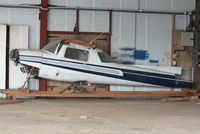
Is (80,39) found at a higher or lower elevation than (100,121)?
higher

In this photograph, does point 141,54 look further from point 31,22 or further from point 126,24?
point 31,22

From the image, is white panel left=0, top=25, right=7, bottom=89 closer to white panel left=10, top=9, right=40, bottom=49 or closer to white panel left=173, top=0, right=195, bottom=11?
white panel left=10, top=9, right=40, bottom=49

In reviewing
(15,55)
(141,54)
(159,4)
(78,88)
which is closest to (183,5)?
(159,4)

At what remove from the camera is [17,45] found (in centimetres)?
1013

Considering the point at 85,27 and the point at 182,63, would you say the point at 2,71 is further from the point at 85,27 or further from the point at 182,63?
the point at 182,63

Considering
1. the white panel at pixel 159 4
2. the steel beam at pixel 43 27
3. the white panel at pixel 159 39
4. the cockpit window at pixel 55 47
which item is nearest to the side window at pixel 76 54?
the cockpit window at pixel 55 47

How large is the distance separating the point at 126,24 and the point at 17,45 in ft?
13.7

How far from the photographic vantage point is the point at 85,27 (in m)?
10.6

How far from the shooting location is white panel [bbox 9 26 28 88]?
10.1m

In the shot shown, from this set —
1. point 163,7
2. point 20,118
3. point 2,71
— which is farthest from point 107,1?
point 20,118

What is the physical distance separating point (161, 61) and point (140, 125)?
18.8 feet

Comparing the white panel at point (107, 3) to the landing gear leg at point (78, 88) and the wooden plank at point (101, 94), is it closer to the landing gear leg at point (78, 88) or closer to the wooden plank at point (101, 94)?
the landing gear leg at point (78, 88)

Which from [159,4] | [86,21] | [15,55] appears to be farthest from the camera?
[159,4]

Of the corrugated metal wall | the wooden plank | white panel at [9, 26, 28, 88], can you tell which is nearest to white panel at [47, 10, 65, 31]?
the corrugated metal wall
